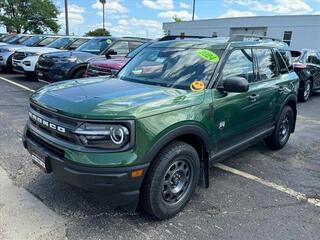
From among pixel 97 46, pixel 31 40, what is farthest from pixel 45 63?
pixel 31 40

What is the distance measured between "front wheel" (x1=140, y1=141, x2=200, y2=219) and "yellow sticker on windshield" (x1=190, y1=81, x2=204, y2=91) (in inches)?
24.6

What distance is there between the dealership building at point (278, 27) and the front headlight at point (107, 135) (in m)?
25.5

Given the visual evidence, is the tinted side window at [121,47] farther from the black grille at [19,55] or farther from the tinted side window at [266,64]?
the tinted side window at [266,64]

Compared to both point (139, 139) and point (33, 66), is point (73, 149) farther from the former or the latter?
point (33, 66)

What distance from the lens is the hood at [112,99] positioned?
290cm

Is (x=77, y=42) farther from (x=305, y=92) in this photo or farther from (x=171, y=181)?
(x=171, y=181)

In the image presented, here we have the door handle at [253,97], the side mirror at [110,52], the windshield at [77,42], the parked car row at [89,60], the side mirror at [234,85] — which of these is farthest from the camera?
the windshield at [77,42]

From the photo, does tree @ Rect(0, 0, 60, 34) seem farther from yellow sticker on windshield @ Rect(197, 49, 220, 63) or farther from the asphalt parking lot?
yellow sticker on windshield @ Rect(197, 49, 220, 63)

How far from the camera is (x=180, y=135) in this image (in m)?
3.25

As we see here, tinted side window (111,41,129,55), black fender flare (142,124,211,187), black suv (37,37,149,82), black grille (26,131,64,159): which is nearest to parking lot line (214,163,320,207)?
black fender flare (142,124,211,187)

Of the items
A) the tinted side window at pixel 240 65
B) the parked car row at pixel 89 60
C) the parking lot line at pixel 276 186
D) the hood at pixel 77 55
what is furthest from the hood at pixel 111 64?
the parking lot line at pixel 276 186

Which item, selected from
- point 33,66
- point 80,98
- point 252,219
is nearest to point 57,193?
point 80,98

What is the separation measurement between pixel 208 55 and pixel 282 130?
2.38 metres

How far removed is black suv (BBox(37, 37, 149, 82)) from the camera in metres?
9.24
